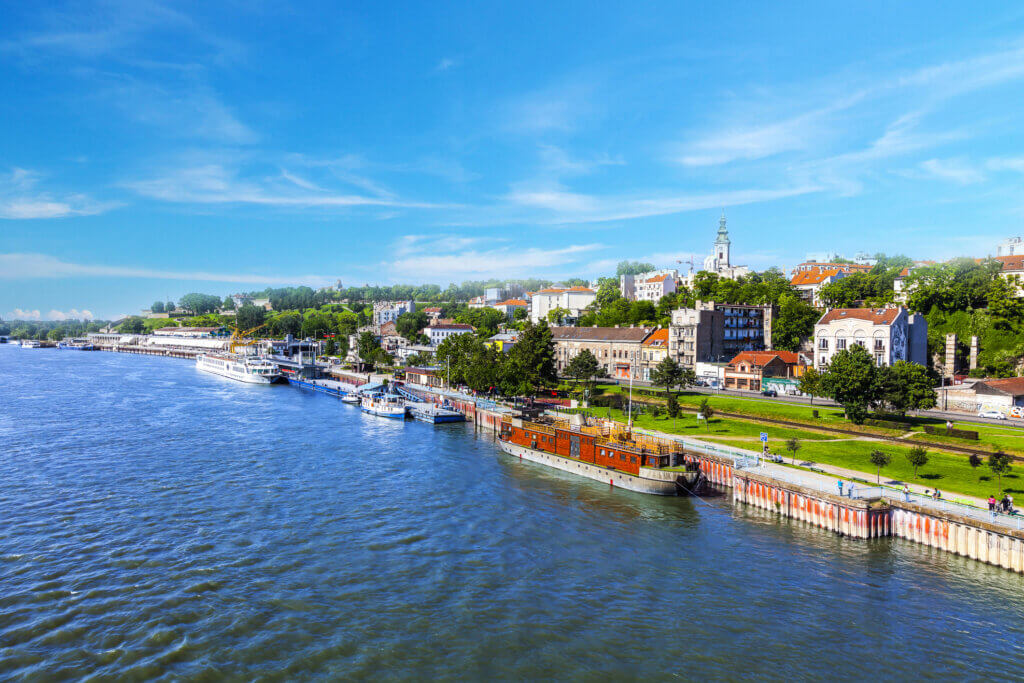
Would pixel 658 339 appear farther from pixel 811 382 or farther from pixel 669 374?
pixel 811 382

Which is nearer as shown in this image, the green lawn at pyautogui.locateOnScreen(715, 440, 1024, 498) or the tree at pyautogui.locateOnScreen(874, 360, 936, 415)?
the green lawn at pyautogui.locateOnScreen(715, 440, 1024, 498)

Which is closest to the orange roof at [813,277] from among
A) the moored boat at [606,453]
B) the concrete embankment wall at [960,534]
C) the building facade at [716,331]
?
the building facade at [716,331]

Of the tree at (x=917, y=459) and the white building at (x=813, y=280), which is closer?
the tree at (x=917, y=459)

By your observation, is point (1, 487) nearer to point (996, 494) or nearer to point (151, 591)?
point (151, 591)

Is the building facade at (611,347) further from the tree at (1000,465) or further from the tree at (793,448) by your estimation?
the tree at (1000,465)

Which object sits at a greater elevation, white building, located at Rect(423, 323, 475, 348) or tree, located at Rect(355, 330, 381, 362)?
white building, located at Rect(423, 323, 475, 348)

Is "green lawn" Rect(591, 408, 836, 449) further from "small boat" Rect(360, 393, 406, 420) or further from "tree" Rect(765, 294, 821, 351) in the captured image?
"tree" Rect(765, 294, 821, 351)

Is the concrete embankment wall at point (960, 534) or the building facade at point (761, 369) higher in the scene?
the building facade at point (761, 369)

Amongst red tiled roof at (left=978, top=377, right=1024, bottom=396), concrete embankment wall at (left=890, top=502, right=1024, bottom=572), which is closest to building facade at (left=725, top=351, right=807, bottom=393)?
red tiled roof at (left=978, top=377, right=1024, bottom=396)
